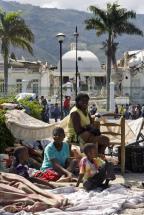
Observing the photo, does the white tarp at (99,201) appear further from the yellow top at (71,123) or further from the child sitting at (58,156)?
the yellow top at (71,123)

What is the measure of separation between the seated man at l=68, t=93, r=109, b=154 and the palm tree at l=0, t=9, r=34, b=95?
3214 centimetres

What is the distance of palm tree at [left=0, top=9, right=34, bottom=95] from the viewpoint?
41.6 meters

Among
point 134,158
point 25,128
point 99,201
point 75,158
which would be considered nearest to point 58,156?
point 75,158

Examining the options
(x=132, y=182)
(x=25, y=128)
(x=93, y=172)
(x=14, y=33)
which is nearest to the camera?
(x=93, y=172)

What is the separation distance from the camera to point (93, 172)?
310 inches

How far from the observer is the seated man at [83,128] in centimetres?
941

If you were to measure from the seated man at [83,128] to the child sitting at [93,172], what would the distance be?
1.38 metres

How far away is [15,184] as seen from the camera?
24.5ft

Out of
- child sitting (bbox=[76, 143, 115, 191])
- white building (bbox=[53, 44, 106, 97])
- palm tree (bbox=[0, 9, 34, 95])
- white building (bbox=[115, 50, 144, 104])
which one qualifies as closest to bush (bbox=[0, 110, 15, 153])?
child sitting (bbox=[76, 143, 115, 191])

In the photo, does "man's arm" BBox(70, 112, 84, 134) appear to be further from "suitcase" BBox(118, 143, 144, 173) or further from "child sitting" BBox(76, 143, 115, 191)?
"child sitting" BBox(76, 143, 115, 191)

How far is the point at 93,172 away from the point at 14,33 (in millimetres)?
34644

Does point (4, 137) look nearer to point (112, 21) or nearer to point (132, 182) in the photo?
point (132, 182)

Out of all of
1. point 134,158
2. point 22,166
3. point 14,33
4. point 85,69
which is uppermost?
point 14,33

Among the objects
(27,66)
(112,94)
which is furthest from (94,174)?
(27,66)
